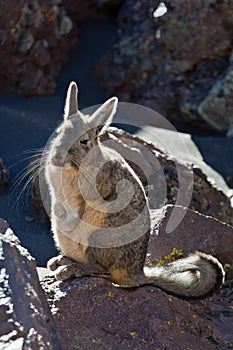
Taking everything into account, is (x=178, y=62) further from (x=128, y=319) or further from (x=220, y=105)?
(x=128, y=319)

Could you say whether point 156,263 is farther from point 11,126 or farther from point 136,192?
point 11,126

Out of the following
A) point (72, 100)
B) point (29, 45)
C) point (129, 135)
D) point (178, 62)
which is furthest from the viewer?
point (178, 62)

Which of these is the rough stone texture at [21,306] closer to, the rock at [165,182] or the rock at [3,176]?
the rock at [165,182]

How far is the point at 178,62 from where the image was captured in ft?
34.2

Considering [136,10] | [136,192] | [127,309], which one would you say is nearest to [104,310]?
[127,309]

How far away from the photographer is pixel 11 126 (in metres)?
8.62

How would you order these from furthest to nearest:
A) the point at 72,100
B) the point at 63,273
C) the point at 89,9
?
the point at 89,9 → the point at 72,100 → the point at 63,273

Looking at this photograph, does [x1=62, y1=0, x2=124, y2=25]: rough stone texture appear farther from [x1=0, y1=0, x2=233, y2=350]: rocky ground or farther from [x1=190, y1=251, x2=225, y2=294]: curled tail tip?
[x1=190, y1=251, x2=225, y2=294]: curled tail tip

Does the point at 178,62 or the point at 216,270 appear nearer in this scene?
the point at 216,270

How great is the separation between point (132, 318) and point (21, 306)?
132 centimetres

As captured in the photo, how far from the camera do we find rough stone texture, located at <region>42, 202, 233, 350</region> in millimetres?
4242

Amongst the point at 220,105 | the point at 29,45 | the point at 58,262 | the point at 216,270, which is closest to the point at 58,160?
the point at 58,262

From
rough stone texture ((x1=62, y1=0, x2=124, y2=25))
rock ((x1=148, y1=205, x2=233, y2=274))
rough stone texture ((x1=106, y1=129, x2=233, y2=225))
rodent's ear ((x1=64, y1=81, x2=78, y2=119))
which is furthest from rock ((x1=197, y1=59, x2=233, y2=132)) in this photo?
rodent's ear ((x1=64, y1=81, x2=78, y2=119))

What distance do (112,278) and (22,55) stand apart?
5.57 metres
